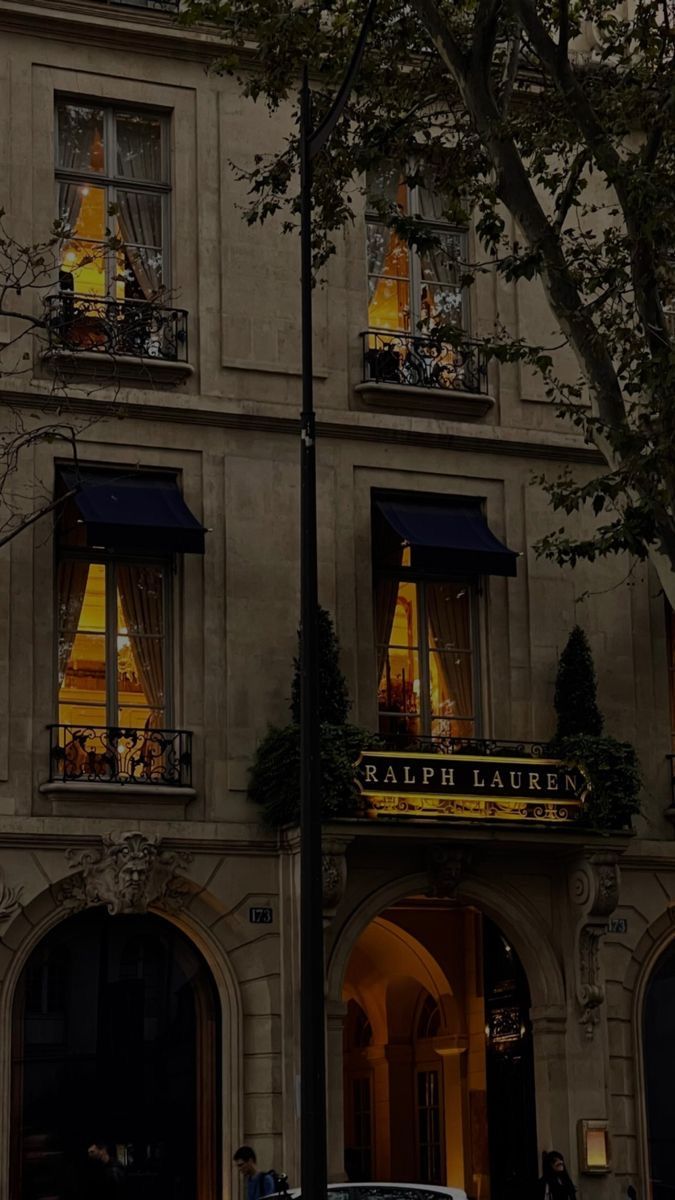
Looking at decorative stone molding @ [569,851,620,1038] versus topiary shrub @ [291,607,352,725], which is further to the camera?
decorative stone molding @ [569,851,620,1038]

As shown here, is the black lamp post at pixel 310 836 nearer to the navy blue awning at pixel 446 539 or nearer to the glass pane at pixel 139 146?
the navy blue awning at pixel 446 539

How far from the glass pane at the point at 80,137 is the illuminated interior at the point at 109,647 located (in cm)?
477

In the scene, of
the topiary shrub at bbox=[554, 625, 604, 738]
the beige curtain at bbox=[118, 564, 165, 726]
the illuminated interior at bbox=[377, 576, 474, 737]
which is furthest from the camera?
the illuminated interior at bbox=[377, 576, 474, 737]

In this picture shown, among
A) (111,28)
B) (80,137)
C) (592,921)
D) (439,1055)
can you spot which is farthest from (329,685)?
(111,28)

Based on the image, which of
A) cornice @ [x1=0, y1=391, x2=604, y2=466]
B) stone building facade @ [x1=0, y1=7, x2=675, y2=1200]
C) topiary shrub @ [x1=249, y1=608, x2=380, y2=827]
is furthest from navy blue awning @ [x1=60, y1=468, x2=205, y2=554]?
topiary shrub @ [x1=249, y1=608, x2=380, y2=827]

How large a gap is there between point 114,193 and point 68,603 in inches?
196

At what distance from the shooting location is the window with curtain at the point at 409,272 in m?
26.7

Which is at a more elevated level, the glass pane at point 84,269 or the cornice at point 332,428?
the glass pane at point 84,269

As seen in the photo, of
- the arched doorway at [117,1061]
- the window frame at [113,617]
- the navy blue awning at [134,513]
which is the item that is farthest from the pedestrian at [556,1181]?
the navy blue awning at [134,513]

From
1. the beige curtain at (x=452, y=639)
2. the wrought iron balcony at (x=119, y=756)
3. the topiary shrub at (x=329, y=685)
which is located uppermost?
the beige curtain at (x=452, y=639)

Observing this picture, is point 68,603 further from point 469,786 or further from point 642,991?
point 642,991

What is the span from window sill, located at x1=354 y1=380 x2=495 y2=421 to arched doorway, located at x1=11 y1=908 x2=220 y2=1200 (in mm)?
6638

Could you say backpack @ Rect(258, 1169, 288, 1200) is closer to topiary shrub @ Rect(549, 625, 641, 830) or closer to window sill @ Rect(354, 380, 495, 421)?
topiary shrub @ Rect(549, 625, 641, 830)

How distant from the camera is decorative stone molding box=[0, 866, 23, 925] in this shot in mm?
23062
